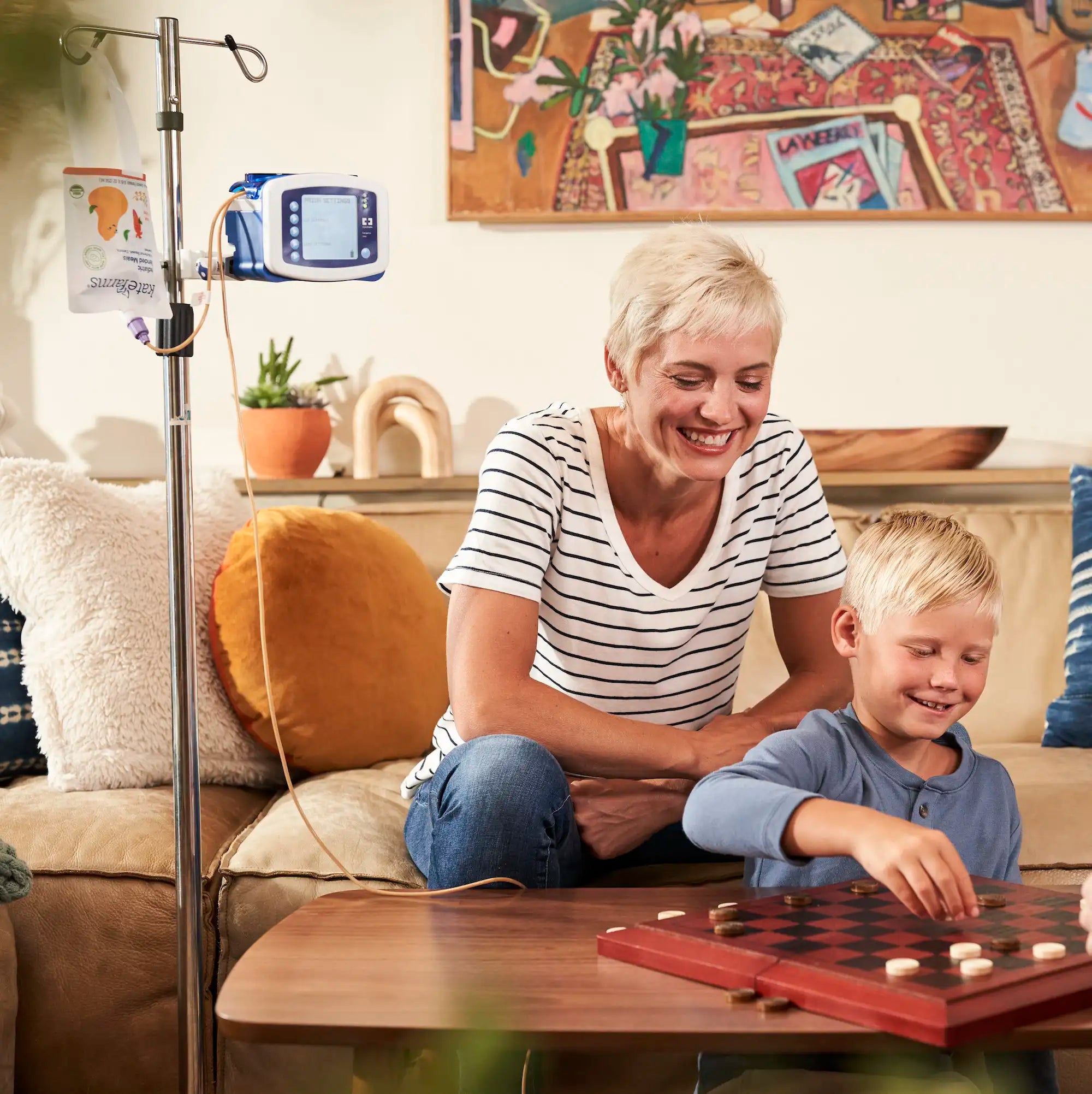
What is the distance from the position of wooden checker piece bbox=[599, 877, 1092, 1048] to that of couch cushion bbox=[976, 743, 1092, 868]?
1.69 ft

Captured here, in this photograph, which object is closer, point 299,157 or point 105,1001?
point 105,1001

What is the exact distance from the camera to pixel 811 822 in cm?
91

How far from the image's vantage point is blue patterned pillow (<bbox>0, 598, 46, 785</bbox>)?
173cm

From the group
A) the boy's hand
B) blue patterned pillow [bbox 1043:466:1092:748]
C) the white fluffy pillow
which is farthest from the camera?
blue patterned pillow [bbox 1043:466:1092:748]

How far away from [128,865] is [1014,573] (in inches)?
57.8

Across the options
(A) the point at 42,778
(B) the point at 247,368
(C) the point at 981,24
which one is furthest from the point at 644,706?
(C) the point at 981,24

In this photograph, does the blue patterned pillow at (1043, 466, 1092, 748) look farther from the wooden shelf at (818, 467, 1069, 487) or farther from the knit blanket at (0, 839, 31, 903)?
the knit blanket at (0, 839, 31, 903)

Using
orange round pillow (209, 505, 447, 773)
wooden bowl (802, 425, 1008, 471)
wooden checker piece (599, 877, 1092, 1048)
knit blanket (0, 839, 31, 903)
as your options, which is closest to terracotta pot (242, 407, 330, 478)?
orange round pillow (209, 505, 447, 773)

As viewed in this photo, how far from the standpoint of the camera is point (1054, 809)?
149cm

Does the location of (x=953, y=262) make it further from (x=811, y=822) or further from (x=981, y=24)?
(x=811, y=822)

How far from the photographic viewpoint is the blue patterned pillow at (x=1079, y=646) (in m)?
1.88

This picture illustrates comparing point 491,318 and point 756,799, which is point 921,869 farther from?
point 491,318

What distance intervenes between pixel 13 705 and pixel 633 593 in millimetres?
899

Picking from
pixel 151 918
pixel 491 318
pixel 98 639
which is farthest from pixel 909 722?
pixel 491 318
